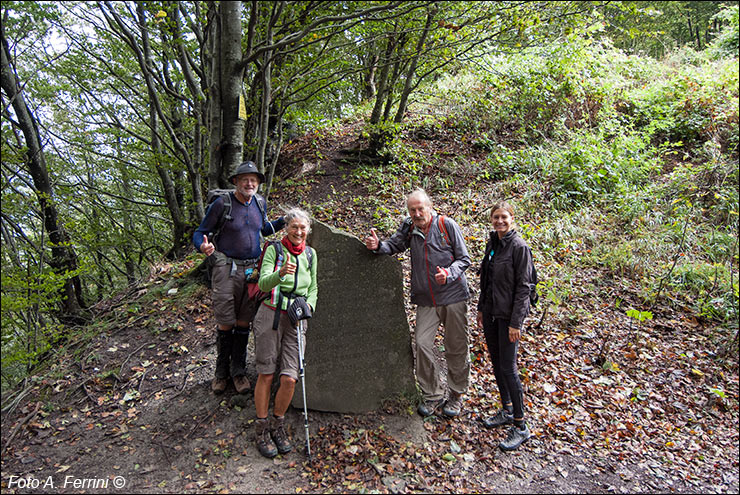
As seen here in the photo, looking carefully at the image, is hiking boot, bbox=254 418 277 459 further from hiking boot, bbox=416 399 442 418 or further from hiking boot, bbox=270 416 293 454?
hiking boot, bbox=416 399 442 418

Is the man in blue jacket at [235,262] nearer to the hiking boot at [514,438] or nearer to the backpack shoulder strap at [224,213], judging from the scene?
the backpack shoulder strap at [224,213]

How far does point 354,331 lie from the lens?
423 cm

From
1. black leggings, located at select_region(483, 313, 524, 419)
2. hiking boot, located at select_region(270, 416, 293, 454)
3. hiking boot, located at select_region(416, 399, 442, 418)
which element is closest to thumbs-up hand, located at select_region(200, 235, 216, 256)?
hiking boot, located at select_region(270, 416, 293, 454)

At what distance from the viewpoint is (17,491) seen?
3.14 meters

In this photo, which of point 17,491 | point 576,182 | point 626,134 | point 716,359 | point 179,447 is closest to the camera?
point 17,491

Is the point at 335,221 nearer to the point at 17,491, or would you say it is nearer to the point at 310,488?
the point at 310,488

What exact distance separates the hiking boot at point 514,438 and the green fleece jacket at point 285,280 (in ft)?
7.69

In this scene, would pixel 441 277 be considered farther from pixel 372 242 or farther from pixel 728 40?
pixel 728 40

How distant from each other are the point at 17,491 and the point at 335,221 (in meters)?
5.68

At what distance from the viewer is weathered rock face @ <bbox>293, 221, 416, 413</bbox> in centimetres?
416

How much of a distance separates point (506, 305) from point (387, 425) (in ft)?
5.68

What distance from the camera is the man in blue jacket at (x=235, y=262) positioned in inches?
158

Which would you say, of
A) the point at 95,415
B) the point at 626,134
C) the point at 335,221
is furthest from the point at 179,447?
the point at 626,134

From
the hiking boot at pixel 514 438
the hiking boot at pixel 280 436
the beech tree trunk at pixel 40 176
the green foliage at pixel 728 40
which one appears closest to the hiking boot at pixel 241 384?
the hiking boot at pixel 280 436
